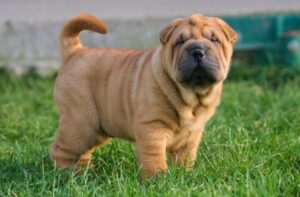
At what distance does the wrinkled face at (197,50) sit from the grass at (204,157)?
553mm

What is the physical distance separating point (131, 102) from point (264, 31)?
482 centimetres

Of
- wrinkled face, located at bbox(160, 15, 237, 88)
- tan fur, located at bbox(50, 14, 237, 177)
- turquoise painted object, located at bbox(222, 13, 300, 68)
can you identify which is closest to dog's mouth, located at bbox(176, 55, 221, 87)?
wrinkled face, located at bbox(160, 15, 237, 88)

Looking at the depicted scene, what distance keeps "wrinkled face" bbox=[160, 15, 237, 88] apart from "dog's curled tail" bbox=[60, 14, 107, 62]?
2.09ft

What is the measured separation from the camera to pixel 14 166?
4.51m

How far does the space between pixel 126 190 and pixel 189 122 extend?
0.68 m

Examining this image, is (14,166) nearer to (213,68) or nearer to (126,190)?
(126,190)

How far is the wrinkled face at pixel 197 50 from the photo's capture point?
151 inches

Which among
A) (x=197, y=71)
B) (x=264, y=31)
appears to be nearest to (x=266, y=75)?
(x=264, y=31)

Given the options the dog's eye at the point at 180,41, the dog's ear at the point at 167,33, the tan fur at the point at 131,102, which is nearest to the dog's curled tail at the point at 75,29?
the tan fur at the point at 131,102

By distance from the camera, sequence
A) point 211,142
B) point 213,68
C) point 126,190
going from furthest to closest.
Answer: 1. point 211,142
2. point 213,68
3. point 126,190

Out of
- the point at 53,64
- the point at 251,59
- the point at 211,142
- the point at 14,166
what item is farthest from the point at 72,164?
the point at 251,59

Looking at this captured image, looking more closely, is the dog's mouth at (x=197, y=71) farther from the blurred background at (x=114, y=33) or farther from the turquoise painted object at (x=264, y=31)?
the turquoise painted object at (x=264, y=31)

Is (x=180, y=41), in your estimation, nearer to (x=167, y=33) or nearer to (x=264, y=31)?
(x=167, y=33)

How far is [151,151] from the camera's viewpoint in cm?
397
